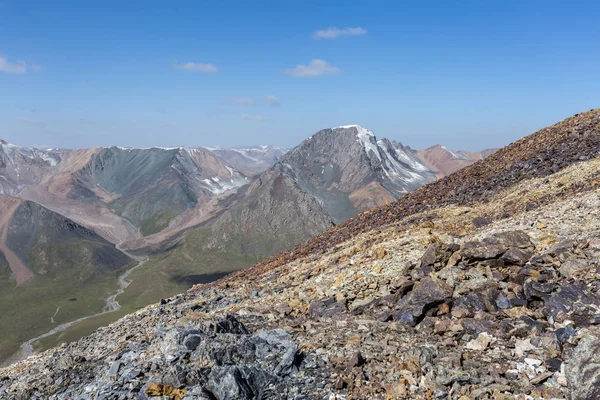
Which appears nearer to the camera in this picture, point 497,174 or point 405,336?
point 405,336

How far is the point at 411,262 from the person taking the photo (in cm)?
2053

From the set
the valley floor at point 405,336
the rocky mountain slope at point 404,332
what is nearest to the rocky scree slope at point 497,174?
the rocky mountain slope at point 404,332

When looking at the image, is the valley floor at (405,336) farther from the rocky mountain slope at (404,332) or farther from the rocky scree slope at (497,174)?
the rocky scree slope at (497,174)

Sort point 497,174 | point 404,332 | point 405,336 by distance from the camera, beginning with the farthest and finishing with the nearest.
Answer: point 497,174
point 404,332
point 405,336

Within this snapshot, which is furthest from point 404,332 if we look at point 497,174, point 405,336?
point 497,174

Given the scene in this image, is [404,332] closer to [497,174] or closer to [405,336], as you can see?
[405,336]

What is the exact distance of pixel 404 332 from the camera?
1548cm

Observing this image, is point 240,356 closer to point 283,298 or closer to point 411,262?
point 283,298

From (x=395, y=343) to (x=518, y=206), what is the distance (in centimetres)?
1826

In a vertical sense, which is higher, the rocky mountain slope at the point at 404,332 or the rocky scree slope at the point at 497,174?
the rocky scree slope at the point at 497,174

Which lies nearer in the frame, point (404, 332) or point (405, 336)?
point (405, 336)

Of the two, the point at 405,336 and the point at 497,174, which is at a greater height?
the point at 497,174

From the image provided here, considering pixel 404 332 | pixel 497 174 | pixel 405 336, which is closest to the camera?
pixel 405 336

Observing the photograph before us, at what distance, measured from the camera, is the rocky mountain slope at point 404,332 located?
12164 mm
